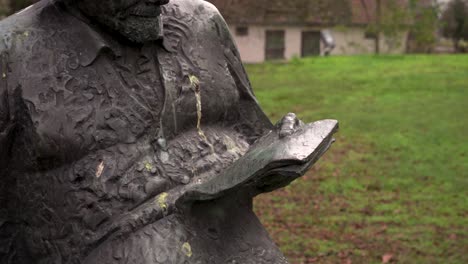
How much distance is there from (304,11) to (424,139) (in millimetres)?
11400

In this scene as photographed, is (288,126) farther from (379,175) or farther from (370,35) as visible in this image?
(370,35)

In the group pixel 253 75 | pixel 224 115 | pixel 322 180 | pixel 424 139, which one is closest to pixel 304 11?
pixel 253 75

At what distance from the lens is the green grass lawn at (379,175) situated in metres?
6.87

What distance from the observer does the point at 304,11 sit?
21.3m

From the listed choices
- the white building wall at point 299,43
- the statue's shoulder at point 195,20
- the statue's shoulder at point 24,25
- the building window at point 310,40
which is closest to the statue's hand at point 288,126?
the statue's shoulder at point 195,20

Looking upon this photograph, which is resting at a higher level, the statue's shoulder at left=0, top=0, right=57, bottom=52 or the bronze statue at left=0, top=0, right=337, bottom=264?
the statue's shoulder at left=0, top=0, right=57, bottom=52

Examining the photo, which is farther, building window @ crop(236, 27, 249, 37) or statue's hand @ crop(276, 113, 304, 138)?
building window @ crop(236, 27, 249, 37)

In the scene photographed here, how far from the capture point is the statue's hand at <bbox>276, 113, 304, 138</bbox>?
206 centimetres

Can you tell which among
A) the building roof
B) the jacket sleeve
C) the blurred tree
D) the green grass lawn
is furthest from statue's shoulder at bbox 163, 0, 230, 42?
the blurred tree

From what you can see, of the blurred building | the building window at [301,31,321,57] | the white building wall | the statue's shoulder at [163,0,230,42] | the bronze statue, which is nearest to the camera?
the bronze statue

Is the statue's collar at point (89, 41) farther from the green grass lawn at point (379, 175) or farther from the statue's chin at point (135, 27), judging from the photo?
the green grass lawn at point (379, 175)

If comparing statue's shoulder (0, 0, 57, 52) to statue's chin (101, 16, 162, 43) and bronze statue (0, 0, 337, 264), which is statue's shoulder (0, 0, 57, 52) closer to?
bronze statue (0, 0, 337, 264)

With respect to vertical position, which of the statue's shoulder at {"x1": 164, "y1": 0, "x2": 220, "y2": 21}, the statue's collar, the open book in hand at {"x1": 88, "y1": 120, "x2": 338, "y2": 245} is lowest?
the open book in hand at {"x1": 88, "y1": 120, "x2": 338, "y2": 245}

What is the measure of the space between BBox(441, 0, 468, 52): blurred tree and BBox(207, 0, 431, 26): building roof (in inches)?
224
